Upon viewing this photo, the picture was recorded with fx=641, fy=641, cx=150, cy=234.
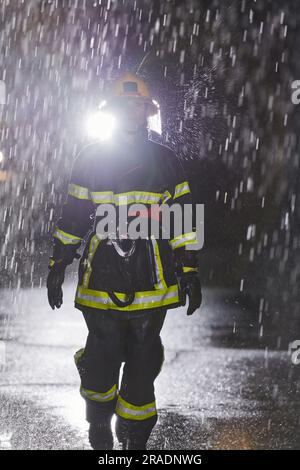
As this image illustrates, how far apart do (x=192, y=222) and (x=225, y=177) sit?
1718cm

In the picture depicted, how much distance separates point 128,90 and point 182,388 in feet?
8.94

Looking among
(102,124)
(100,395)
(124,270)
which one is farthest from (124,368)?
(102,124)

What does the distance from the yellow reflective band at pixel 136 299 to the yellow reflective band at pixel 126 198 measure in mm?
569

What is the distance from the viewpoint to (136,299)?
398 cm

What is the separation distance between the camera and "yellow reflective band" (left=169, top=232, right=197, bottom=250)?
13.5ft

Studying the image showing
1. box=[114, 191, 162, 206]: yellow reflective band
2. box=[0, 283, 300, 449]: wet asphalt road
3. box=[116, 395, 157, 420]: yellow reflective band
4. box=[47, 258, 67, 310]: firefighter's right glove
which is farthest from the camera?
box=[0, 283, 300, 449]: wet asphalt road

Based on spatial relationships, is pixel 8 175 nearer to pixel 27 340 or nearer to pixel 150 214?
pixel 27 340

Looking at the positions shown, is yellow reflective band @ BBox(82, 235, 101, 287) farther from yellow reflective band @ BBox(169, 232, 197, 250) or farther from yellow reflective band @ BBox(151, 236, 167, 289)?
yellow reflective band @ BBox(169, 232, 197, 250)

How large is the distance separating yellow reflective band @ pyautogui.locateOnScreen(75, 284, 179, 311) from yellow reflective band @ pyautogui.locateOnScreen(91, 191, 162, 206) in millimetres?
569

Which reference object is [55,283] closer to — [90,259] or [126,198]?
[90,259]

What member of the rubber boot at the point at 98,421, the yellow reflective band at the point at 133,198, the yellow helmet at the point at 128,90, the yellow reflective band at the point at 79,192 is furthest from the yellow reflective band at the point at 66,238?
the rubber boot at the point at 98,421

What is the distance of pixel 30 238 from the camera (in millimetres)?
28391

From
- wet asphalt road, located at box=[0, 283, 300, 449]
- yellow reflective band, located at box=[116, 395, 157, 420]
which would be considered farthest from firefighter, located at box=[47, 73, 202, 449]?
wet asphalt road, located at box=[0, 283, 300, 449]
